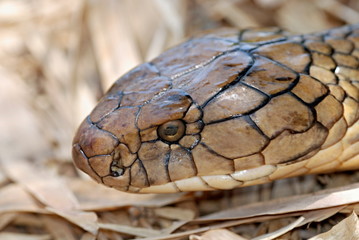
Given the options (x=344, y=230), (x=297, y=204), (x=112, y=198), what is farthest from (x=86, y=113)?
(x=344, y=230)

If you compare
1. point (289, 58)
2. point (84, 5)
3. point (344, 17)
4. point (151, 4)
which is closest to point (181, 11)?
point (151, 4)

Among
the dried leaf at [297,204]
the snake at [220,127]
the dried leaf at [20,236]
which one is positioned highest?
the snake at [220,127]

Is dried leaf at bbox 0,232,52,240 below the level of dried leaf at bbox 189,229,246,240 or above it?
above

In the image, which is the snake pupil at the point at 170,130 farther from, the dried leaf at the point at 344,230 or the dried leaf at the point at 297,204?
the dried leaf at the point at 344,230

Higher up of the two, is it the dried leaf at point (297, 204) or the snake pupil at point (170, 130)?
the snake pupil at point (170, 130)

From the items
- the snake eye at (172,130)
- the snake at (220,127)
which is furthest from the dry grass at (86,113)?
the snake eye at (172,130)

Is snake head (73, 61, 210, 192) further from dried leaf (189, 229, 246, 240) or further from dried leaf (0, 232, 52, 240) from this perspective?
dried leaf (0, 232, 52, 240)

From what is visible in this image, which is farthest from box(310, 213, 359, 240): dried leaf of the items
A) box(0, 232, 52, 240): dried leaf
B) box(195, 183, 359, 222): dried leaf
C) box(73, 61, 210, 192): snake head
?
box(0, 232, 52, 240): dried leaf

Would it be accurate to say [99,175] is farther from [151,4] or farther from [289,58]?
[151,4]
